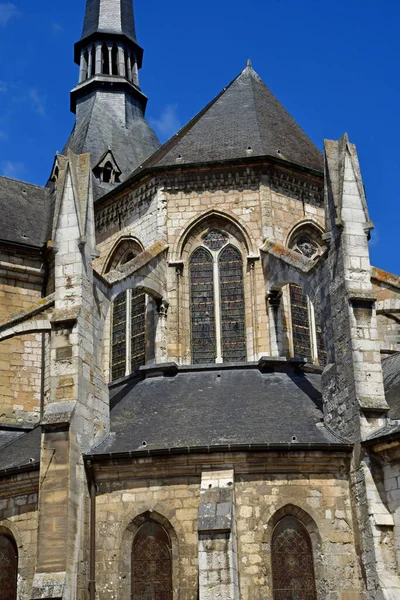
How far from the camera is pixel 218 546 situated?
48.0 ft

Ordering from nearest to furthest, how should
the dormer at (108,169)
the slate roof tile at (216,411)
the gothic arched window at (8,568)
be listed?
the slate roof tile at (216,411)
the gothic arched window at (8,568)
the dormer at (108,169)

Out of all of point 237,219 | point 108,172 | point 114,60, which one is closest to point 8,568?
point 237,219

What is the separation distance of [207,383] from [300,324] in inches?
134

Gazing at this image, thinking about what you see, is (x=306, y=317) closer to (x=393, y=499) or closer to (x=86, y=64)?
(x=393, y=499)

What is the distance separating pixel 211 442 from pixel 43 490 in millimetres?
3078

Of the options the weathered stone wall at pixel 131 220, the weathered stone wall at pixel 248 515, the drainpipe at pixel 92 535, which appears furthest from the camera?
the weathered stone wall at pixel 131 220

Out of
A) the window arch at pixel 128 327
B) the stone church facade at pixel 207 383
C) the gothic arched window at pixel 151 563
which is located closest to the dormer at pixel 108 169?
the stone church facade at pixel 207 383

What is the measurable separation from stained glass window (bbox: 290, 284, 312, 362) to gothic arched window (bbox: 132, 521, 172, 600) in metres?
6.26

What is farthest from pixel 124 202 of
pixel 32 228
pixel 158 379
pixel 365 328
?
pixel 365 328

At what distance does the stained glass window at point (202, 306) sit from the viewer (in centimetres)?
2062

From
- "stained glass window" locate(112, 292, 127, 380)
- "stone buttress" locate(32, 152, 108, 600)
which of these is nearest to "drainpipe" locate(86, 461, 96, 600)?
"stone buttress" locate(32, 152, 108, 600)

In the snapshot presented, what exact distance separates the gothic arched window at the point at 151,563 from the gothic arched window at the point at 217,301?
5.46 meters

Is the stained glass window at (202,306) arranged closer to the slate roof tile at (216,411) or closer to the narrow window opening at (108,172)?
the slate roof tile at (216,411)

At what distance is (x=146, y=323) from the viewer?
69.4 ft
